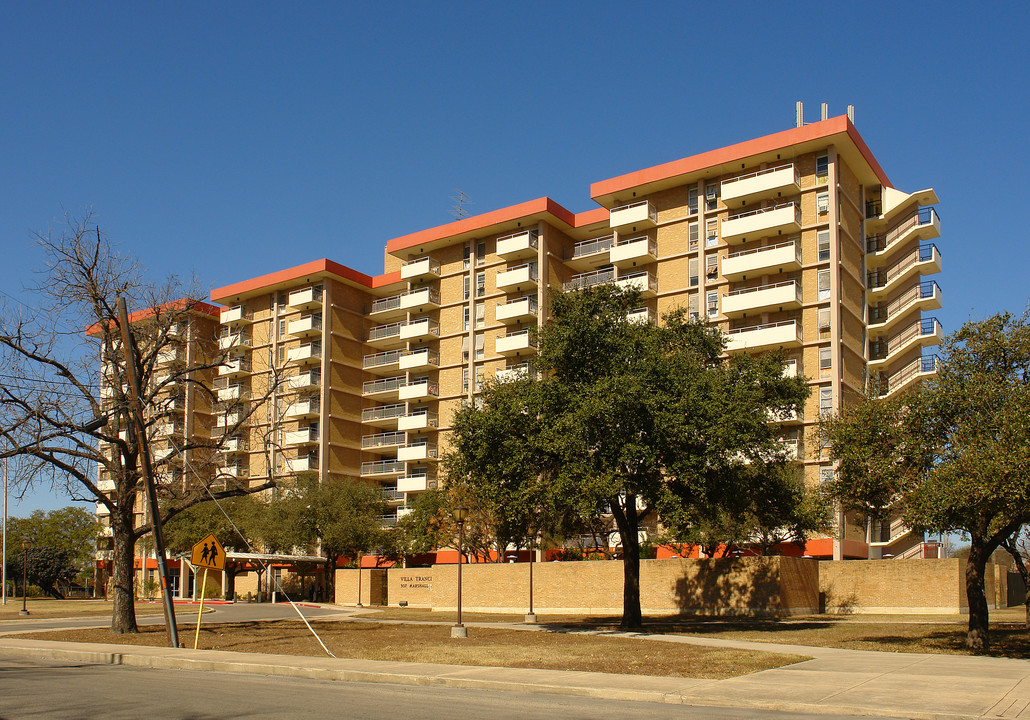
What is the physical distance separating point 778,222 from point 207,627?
142 feet

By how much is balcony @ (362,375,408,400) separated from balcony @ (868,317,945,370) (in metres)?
40.2

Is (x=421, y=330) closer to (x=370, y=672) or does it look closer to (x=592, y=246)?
(x=592, y=246)

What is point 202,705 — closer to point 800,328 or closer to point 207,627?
point 207,627

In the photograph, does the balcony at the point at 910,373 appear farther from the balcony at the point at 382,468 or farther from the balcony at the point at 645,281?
the balcony at the point at 382,468

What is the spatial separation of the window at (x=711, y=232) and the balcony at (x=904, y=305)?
12214mm

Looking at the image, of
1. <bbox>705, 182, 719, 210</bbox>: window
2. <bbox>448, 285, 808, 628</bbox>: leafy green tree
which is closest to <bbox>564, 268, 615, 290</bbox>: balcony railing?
<bbox>705, 182, 719, 210</bbox>: window

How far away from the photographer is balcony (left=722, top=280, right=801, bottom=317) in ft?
190

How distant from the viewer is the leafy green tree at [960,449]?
18.5m

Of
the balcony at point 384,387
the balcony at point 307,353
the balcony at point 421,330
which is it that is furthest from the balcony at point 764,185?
the balcony at point 307,353

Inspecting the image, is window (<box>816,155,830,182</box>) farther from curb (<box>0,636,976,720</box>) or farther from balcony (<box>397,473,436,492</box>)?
curb (<box>0,636,976,720</box>)

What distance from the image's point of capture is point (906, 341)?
201ft

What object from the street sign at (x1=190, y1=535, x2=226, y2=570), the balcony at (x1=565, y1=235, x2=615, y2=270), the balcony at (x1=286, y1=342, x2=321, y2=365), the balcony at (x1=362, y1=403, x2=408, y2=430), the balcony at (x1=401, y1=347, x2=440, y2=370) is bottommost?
the street sign at (x1=190, y1=535, x2=226, y2=570)

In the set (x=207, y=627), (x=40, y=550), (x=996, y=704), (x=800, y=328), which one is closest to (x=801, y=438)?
(x=800, y=328)

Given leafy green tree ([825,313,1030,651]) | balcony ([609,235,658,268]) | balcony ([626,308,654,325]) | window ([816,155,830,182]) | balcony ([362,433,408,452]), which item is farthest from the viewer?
balcony ([362,433,408,452])
